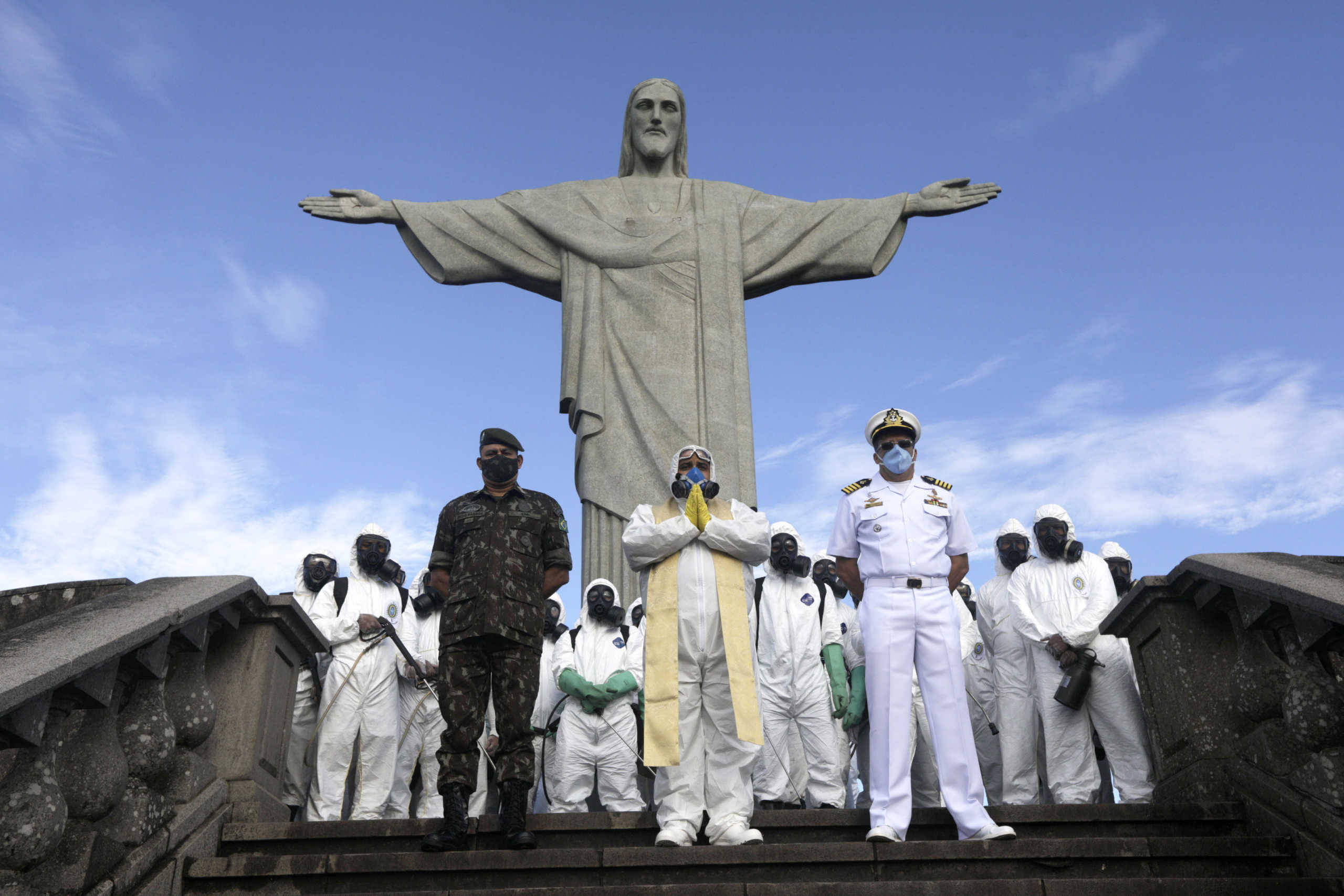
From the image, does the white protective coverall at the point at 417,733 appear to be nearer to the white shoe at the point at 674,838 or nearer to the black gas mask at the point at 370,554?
the black gas mask at the point at 370,554

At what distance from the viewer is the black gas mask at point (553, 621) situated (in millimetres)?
9227

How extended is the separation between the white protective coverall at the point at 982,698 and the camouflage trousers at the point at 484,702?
4372 mm

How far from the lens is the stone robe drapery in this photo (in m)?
10.1

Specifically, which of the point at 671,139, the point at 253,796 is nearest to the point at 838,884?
the point at 253,796

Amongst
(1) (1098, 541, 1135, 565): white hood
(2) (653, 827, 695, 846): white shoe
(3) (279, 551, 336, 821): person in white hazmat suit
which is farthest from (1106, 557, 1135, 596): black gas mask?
(3) (279, 551, 336, 821): person in white hazmat suit

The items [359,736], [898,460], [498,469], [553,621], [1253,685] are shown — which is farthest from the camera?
[553,621]

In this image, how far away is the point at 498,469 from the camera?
5.93 metres

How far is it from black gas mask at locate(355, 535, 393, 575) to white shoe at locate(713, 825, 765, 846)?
4238 mm

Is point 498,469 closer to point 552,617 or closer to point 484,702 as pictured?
point 484,702

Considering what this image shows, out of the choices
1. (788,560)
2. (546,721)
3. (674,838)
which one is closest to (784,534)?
(788,560)

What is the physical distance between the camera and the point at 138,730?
4992 mm

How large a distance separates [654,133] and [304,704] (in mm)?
6134

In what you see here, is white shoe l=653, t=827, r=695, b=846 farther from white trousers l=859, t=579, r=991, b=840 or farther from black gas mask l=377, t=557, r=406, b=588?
black gas mask l=377, t=557, r=406, b=588

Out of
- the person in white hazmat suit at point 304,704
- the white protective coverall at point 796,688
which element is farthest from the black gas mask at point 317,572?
the white protective coverall at point 796,688
